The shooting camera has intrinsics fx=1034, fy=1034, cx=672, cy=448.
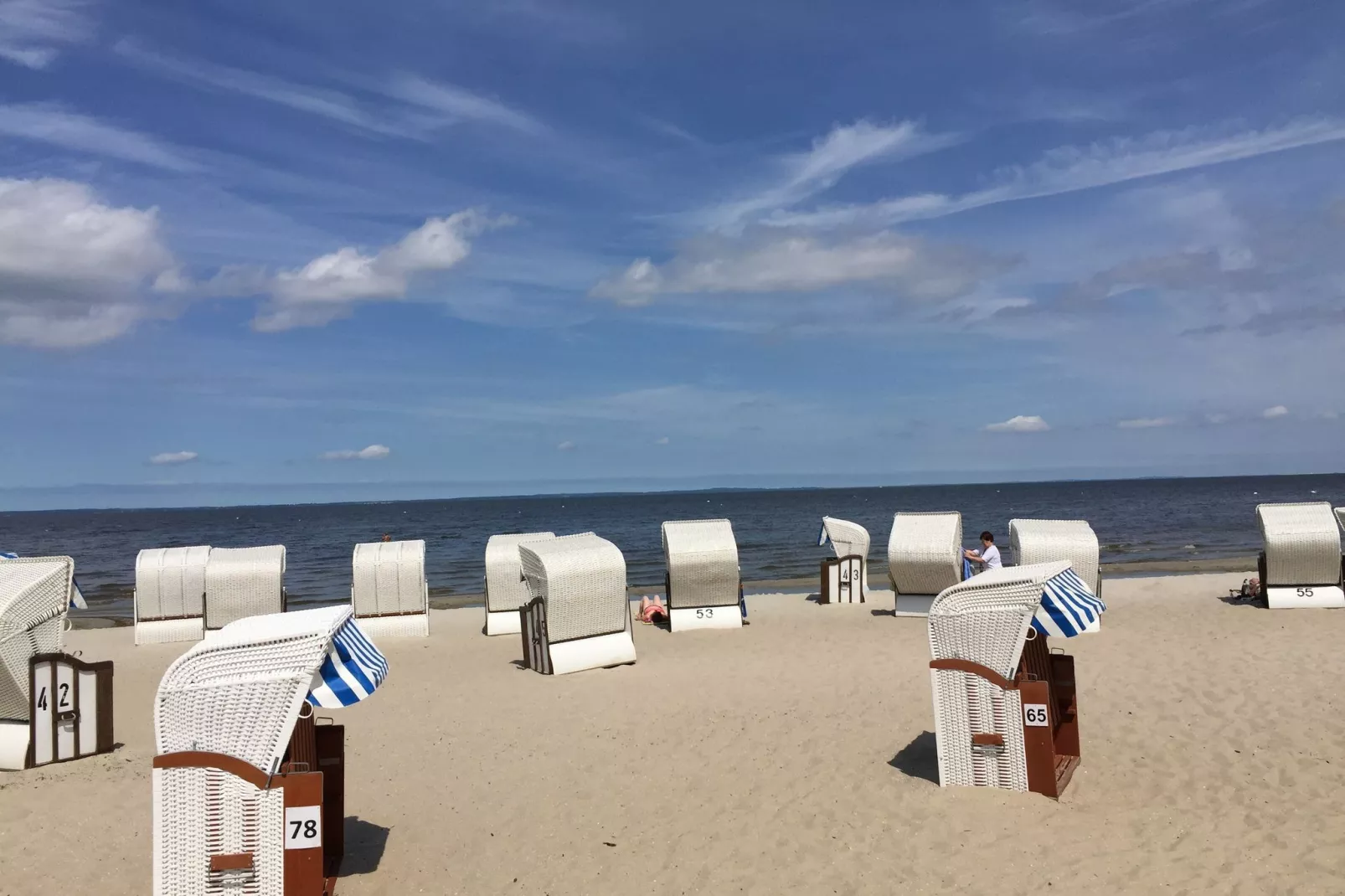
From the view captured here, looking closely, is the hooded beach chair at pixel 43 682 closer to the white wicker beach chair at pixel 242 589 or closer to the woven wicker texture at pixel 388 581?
the white wicker beach chair at pixel 242 589

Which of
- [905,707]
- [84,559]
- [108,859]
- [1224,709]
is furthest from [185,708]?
[84,559]

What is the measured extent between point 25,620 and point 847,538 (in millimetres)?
16858

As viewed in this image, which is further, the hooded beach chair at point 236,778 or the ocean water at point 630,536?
the ocean water at point 630,536

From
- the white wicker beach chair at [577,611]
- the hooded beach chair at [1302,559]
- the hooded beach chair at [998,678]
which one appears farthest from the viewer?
the hooded beach chair at [1302,559]

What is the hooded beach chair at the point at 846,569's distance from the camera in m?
23.2

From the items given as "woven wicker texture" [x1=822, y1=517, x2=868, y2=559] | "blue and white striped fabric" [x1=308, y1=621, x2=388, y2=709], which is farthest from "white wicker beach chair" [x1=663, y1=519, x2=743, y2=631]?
"blue and white striped fabric" [x1=308, y1=621, x2=388, y2=709]

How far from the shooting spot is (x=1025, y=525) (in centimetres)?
1809

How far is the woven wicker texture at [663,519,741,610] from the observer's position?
18875 millimetres

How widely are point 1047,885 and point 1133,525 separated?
60.7 meters

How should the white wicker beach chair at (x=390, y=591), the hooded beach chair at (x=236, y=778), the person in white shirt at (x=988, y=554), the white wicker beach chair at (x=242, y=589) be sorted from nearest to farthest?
1. the hooded beach chair at (x=236, y=778)
2. the person in white shirt at (x=988, y=554)
3. the white wicker beach chair at (x=242, y=589)
4. the white wicker beach chair at (x=390, y=591)

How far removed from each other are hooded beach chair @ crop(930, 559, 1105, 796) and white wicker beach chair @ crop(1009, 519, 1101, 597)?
930 cm

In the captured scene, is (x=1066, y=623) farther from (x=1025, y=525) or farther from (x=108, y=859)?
(x=1025, y=525)

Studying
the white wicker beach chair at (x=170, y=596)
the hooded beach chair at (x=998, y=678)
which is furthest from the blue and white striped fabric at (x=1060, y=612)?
the white wicker beach chair at (x=170, y=596)

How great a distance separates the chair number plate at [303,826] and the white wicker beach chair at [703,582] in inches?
506
